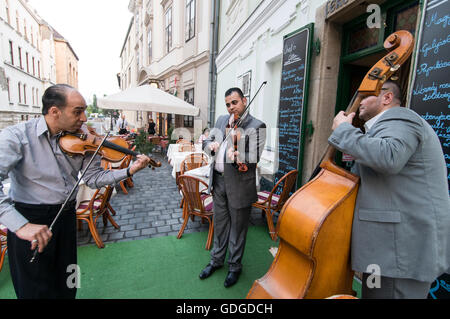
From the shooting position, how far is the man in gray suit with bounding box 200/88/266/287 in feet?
7.80

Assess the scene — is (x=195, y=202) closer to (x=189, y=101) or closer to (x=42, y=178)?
(x=42, y=178)

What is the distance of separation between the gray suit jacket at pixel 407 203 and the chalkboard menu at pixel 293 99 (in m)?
2.48

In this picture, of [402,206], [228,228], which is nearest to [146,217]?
[228,228]

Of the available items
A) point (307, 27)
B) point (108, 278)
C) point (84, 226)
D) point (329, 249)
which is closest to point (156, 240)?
point (108, 278)

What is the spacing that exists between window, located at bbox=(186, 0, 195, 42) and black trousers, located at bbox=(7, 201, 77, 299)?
1124 centimetres

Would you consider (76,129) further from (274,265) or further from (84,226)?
(84,226)

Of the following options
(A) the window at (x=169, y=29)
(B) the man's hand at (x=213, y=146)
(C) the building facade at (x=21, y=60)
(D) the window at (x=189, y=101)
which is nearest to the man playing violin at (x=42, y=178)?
(B) the man's hand at (x=213, y=146)

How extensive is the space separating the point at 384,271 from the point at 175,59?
13.6 m

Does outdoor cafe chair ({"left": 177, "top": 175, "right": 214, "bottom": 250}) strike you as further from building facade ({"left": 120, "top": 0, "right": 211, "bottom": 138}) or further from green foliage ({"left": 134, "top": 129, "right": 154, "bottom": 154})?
building facade ({"left": 120, "top": 0, "right": 211, "bottom": 138})

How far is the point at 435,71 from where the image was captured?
1847mm

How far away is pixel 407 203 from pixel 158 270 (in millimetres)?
2520

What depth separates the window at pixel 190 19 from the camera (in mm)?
10945

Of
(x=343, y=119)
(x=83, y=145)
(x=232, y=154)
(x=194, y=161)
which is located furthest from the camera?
(x=194, y=161)

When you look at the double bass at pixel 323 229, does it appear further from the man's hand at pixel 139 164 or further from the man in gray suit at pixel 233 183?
the man's hand at pixel 139 164
